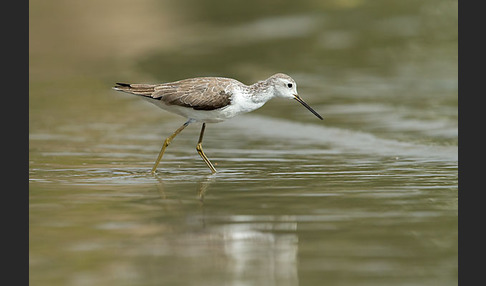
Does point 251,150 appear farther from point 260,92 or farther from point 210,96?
point 210,96

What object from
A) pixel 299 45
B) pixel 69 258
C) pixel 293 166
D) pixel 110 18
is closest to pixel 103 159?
pixel 293 166

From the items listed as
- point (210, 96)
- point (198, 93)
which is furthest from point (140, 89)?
point (210, 96)

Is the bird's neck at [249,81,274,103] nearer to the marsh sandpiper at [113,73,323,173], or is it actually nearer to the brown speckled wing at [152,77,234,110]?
the marsh sandpiper at [113,73,323,173]

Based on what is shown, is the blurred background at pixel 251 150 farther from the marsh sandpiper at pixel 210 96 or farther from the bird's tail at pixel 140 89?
the bird's tail at pixel 140 89

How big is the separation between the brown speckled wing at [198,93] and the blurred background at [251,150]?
812 millimetres

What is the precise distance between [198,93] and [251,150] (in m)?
2.02

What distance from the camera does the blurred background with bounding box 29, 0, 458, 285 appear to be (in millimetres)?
6770

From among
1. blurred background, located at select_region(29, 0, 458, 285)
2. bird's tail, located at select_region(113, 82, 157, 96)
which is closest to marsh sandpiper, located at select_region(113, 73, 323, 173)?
bird's tail, located at select_region(113, 82, 157, 96)

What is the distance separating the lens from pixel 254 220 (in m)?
8.09

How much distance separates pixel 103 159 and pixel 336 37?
33.6 feet

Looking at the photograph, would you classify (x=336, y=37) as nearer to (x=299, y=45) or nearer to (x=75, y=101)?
(x=299, y=45)

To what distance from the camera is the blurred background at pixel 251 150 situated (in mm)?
6770

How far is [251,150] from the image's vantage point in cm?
1327

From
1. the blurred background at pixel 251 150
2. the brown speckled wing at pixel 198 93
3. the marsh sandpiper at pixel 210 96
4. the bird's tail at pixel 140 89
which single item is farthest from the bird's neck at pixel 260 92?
the bird's tail at pixel 140 89
